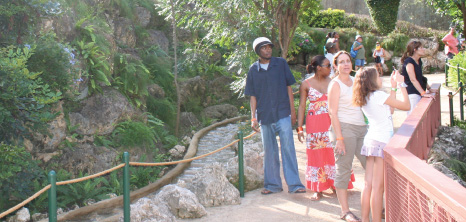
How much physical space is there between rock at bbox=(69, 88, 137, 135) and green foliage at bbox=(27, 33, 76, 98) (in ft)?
4.22

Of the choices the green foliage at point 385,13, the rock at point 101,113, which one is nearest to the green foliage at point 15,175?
the rock at point 101,113

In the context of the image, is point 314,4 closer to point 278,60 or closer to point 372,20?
point 278,60

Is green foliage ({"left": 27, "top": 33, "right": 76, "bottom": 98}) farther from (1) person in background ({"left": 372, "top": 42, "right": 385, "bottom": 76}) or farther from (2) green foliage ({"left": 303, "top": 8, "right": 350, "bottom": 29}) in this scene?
(2) green foliage ({"left": 303, "top": 8, "right": 350, "bottom": 29})

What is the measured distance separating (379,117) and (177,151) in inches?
274

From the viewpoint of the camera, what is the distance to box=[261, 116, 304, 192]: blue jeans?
6668mm

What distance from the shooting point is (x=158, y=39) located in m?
17.4

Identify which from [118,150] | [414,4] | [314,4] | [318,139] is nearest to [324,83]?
[318,139]

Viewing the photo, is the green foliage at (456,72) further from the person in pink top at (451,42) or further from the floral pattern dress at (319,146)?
the floral pattern dress at (319,146)

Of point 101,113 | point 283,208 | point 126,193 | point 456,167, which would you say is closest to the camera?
point 126,193

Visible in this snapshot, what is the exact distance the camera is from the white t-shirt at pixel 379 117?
504cm

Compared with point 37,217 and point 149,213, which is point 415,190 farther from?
point 37,217

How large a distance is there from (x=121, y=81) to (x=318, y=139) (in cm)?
615

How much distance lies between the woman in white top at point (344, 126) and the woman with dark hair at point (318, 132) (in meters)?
0.89

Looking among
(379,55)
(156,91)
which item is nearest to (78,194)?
(156,91)
